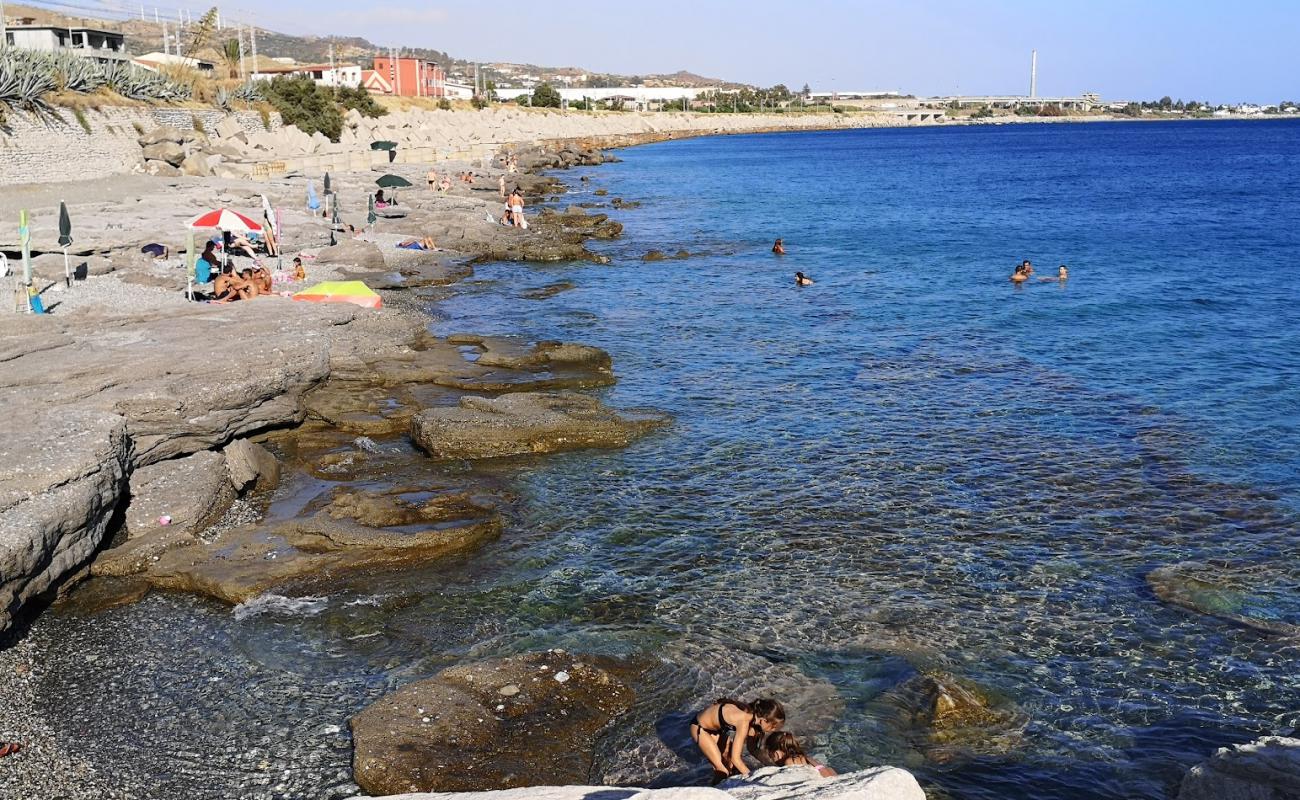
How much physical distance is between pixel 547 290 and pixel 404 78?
115 m

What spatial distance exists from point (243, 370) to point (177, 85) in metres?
48.9

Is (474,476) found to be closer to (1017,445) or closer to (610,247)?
(1017,445)

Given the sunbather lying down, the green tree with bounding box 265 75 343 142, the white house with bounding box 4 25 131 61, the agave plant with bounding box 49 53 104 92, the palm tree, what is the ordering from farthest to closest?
the palm tree, the green tree with bounding box 265 75 343 142, the white house with bounding box 4 25 131 61, the agave plant with bounding box 49 53 104 92, the sunbather lying down

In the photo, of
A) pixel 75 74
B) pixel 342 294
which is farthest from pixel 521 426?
pixel 75 74

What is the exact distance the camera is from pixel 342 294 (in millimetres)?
23500

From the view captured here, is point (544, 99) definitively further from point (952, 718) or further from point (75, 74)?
point (952, 718)

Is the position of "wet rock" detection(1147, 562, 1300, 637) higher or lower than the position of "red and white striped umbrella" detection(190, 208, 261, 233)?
lower

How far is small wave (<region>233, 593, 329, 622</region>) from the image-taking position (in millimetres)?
11477

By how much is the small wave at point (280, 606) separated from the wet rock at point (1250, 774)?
8360 mm

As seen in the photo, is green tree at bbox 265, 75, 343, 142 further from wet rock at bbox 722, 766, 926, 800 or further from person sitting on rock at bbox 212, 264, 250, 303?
wet rock at bbox 722, 766, 926, 800

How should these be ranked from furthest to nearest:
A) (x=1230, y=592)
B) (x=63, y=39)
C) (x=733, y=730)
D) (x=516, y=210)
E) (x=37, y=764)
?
1. (x=63, y=39)
2. (x=516, y=210)
3. (x=1230, y=592)
4. (x=37, y=764)
5. (x=733, y=730)

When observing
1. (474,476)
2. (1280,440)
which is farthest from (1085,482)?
(474,476)

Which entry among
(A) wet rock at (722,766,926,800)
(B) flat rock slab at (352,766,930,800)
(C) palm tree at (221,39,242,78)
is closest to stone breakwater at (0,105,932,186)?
(C) palm tree at (221,39,242,78)

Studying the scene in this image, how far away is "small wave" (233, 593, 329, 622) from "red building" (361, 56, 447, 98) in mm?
122890
